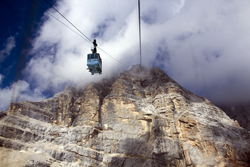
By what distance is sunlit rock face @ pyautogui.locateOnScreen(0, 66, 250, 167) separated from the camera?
49.3 m

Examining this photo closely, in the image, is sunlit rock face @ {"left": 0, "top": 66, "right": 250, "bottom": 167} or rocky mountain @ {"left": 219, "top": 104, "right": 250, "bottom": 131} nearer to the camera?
sunlit rock face @ {"left": 0, "top": 66, "right": 250, "bottom": 167}

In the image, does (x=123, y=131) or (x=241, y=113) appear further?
(x=241, y=113)

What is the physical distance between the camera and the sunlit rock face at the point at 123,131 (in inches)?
1940

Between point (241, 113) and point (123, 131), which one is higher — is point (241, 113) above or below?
above

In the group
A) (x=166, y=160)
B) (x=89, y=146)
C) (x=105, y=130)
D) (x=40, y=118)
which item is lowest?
(x=166, y=160)

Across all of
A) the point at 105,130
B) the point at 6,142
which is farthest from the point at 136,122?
the point at 6,142

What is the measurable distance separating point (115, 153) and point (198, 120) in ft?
91.4

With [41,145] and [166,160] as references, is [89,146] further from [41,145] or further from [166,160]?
[166,160]

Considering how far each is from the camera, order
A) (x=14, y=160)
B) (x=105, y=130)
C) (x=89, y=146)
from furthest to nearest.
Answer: (x=105, y=130) < (x=89, y=146) < (x=14, y=160)

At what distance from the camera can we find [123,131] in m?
58.2

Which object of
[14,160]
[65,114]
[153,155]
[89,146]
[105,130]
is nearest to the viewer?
[14,160]

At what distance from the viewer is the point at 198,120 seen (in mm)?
56844

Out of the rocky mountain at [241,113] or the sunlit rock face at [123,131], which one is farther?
the rocky mountain at [241,113]

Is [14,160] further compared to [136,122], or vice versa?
[136,122]
